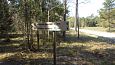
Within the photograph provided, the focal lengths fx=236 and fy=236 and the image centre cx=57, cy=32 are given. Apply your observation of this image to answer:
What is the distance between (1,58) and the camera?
1262cm

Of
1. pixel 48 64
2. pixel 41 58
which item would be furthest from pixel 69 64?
pixel 41 58

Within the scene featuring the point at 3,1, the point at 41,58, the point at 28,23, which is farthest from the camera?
the point at 3,1

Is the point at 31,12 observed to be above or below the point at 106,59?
above

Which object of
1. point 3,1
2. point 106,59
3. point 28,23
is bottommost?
point 106,59

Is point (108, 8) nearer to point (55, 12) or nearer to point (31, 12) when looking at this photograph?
point (55, 12)

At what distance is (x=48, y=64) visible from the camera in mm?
11000

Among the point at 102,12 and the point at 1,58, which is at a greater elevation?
the point at 102,12

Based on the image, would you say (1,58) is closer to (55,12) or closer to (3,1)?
(3,1)

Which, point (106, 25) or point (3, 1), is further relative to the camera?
point (106, 25)

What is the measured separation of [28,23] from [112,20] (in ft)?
153

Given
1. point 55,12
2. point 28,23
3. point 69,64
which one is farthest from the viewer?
point 55,12

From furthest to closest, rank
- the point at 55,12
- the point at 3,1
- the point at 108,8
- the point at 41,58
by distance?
the point at 108,8
the point at 55,12
the point at 3,1
the point at 41,58

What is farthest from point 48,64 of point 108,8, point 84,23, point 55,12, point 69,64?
point 84,23

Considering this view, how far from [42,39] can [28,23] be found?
206 inches
